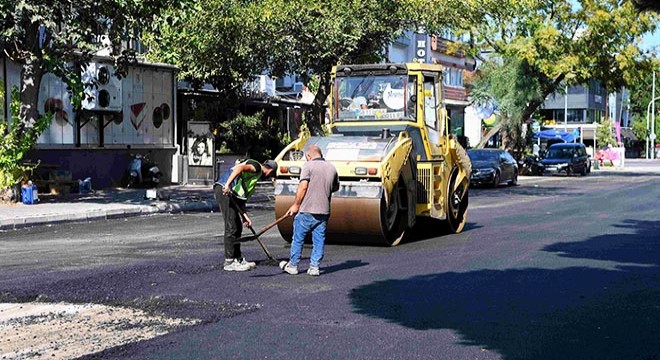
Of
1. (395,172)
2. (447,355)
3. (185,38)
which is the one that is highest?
(185,38)

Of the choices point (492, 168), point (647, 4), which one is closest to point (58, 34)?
point (647, 4)

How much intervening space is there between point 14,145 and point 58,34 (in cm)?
279

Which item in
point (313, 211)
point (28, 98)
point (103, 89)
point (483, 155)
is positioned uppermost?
point (103, 89)

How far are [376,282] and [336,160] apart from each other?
394cm

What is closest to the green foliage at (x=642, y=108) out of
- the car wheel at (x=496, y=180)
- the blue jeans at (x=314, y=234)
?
the car wheel at (x=496, y=180)

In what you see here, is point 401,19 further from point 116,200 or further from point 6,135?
point 6,135

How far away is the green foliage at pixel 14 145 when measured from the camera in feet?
69.7

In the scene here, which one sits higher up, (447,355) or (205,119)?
(205,119)

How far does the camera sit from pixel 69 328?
7.99 m

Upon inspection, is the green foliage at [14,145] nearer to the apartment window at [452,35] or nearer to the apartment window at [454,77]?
the apartment window at [452,35]

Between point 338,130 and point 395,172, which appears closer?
point 395,172

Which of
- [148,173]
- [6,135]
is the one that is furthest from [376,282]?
[148,173]

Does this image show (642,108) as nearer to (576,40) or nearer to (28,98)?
(576,40)

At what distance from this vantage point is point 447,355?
278 inches
